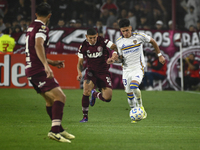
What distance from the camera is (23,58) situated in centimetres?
1430

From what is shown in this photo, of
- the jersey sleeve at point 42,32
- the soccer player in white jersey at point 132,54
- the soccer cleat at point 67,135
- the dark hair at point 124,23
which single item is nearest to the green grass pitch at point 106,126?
the soccer cleat at point 67,135

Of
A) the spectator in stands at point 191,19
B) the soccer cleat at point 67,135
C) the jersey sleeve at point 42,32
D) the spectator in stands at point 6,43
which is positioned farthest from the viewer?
the spectator in stands at point 191,19

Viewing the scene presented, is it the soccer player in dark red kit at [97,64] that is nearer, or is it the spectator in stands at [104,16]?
the soccer player in dark red kit at [97,64]

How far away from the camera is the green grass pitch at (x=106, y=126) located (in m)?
5.04

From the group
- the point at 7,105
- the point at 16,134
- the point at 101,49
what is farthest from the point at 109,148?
the point at 7,105

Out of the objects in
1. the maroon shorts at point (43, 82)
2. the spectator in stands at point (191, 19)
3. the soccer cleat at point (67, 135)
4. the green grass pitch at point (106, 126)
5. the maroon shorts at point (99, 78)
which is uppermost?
the spectator in stands at point (191, 19)

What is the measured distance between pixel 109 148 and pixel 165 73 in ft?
34.7

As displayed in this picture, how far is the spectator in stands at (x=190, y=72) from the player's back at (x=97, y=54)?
25.8ft

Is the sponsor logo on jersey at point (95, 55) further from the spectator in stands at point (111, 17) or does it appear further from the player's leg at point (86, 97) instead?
the spectator in stands at point (111, 17)

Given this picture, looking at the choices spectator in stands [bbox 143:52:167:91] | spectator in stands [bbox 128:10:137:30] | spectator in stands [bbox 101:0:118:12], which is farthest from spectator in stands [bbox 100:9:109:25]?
spectator in stands [bbox 143:52:167:91]

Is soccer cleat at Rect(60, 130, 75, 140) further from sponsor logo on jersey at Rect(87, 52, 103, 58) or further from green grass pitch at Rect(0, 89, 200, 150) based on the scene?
sponsor logo on jersey at Rect(87, 52, 103, 58)

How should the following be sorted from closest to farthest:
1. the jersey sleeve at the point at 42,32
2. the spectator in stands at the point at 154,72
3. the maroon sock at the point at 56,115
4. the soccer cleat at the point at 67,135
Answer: the jersey sleeve at the point at 42,32 → the maroon sock at the point at 56,115 → the soccer cleat at the point at 67,135 → the spectator in stands at the point at 154,72

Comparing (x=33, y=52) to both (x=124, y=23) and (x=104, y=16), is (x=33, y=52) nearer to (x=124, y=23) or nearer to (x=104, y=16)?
(x=124, y=23)

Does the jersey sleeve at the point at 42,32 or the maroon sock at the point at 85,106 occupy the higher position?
the jersey sleeve at the point at 42,32
